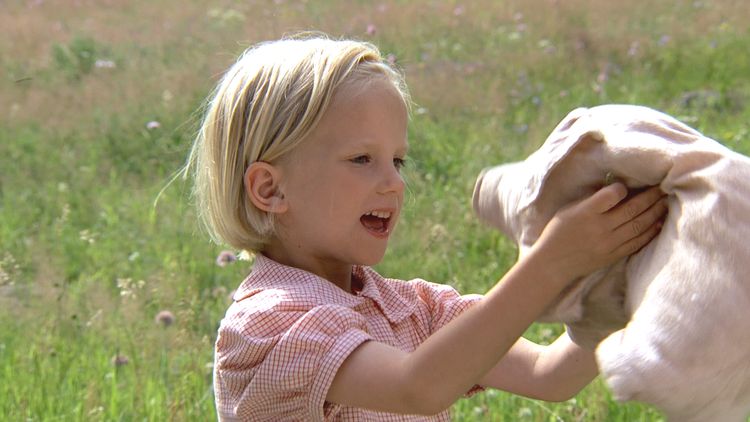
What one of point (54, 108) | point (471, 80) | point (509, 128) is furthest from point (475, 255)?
point (54, 108)

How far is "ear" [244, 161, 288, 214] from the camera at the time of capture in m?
2.22

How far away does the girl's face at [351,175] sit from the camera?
7.02 ft

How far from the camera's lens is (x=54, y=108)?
7.89 metres

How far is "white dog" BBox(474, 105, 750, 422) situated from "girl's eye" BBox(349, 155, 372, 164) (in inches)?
14.4

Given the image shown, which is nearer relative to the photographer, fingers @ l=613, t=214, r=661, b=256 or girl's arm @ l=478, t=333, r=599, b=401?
fingers @ l=613, t=214, r=661, b=256

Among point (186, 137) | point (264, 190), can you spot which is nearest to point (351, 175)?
point (264, 190)

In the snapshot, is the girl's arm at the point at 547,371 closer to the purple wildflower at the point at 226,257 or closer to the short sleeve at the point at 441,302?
the short sleeve at the point at 441,302

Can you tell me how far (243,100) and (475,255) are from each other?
8.22ft

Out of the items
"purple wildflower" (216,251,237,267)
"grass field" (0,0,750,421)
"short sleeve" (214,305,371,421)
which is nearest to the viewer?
"short sleeve" (214,305,371,421)

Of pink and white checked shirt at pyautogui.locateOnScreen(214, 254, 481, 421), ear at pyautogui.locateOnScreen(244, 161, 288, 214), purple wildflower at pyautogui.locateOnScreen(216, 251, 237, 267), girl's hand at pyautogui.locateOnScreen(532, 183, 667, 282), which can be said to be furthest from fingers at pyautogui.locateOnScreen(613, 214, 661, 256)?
purple wildflower at pyautogui.locateOnScreen(216, 251, 237, 267)

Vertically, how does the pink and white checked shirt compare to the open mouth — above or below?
below

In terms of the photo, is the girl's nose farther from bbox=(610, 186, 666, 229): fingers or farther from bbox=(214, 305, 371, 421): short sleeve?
bbox=(610, 186, 666, 229): fingers

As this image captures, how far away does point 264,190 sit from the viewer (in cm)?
223

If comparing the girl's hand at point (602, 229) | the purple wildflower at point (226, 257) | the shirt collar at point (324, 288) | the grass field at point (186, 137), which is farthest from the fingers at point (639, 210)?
the purple wildflower at point (226, 257)
